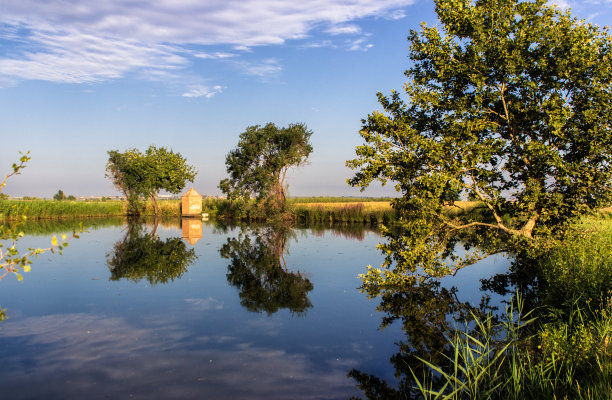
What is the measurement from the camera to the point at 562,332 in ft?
20.8

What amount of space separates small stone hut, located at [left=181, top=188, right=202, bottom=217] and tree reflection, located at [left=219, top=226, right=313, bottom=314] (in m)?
27.5

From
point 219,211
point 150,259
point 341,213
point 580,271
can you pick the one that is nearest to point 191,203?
point 219,211

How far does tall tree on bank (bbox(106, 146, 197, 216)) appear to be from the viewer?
4612 cm

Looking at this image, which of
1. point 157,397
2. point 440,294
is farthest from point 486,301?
point 157,397

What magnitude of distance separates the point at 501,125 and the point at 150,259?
13428 millimetres

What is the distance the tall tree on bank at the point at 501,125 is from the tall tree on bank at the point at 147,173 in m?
38.2

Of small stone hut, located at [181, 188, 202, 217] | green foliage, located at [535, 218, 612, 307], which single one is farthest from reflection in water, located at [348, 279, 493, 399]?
small stone hut, located at [181, 188, 202, 217]

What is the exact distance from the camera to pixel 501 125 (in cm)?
1295

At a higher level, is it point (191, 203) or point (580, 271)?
point (191, 203)

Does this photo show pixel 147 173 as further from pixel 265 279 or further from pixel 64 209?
pixel 265 279

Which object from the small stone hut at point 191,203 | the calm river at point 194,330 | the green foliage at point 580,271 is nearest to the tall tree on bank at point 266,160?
the small stone hut at point 191,203

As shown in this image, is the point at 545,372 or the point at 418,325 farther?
the point at 418,325

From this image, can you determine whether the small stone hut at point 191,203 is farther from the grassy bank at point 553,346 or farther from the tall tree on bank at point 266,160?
the grassy bank at point 553,346

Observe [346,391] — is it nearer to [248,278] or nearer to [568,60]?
[248,278]
